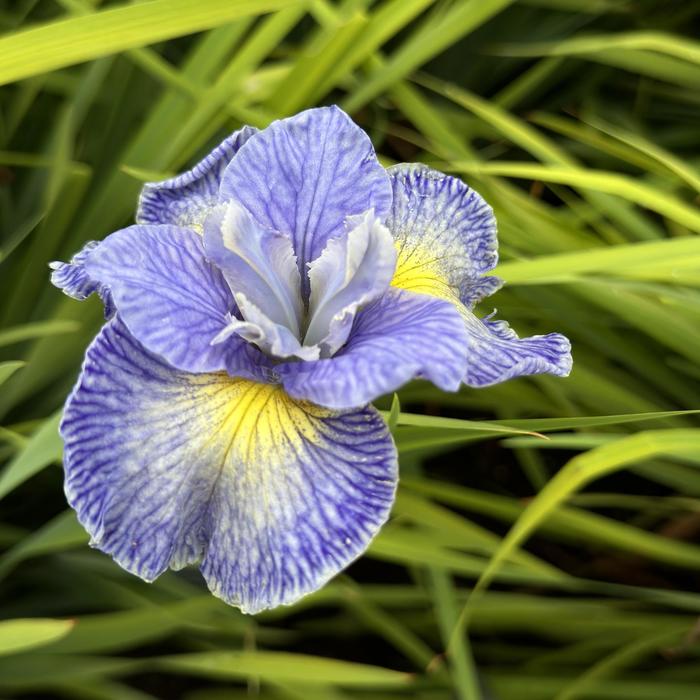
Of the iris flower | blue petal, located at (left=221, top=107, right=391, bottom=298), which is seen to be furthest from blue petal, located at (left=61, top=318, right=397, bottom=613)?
blue petal, located at (left=221, top=107, right=391, bottom=298)

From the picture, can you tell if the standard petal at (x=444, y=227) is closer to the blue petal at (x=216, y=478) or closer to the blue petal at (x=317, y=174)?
the blue petal at (x=317, y=174)

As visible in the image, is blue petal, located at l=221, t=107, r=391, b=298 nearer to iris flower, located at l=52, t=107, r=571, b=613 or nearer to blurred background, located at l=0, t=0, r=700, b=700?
iris flower, located at l=52, t=107, r=571, b=613

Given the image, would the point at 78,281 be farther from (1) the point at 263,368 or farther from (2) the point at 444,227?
(2) the point at 444,227

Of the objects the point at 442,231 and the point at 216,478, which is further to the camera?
the point at 442,231

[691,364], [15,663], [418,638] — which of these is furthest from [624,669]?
[15,663]

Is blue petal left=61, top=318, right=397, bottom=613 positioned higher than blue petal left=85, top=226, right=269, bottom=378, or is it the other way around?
blue petal left=85, top=226, right=269, bottom=378

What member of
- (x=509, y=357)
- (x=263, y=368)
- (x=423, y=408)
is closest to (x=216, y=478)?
(x=263, y=368)

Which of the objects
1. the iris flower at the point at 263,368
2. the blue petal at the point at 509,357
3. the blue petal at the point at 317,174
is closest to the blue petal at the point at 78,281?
the iris flower at the point at 263,368
